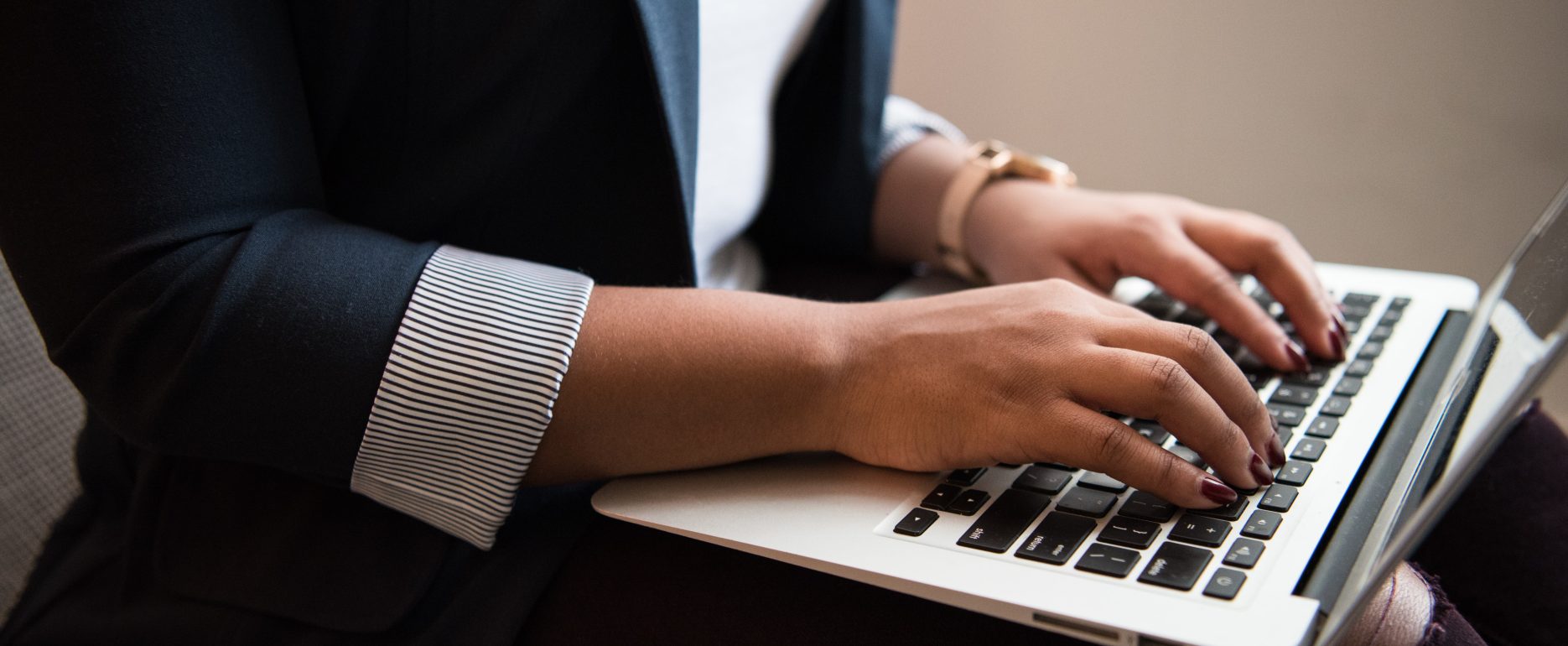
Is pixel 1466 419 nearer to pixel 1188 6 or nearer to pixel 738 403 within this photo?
pixel 738 403

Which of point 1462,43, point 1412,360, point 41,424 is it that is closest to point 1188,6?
point 1462,43

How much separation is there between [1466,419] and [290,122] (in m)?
0.57

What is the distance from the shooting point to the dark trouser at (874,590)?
0.47 meters

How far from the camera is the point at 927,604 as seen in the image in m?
0.47

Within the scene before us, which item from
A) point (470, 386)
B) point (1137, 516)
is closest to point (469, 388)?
point (470, 386)

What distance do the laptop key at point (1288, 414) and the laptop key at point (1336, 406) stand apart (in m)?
0.01

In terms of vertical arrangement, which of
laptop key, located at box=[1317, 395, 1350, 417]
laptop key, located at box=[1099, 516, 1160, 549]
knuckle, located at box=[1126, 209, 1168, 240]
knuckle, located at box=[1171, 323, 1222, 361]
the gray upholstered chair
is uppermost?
knuckle, located at box=[1171, 323, 1222, 361]

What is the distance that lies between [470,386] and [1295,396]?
453mm

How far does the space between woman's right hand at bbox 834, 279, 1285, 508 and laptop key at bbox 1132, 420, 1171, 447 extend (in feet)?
0.17

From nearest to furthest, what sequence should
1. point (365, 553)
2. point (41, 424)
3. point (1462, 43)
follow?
point (365, 553) → point (41, 424) → point (1462, 43)

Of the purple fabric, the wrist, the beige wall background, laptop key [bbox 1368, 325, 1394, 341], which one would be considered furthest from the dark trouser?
the beige wall background

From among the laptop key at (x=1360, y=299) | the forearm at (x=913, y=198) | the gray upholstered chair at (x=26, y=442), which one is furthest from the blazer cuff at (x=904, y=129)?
the gray upholstered chair at (x=26, y=442)

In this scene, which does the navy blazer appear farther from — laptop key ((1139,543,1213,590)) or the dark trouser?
laptop key ((1139,543,1213,590))

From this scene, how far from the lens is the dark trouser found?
474mm
